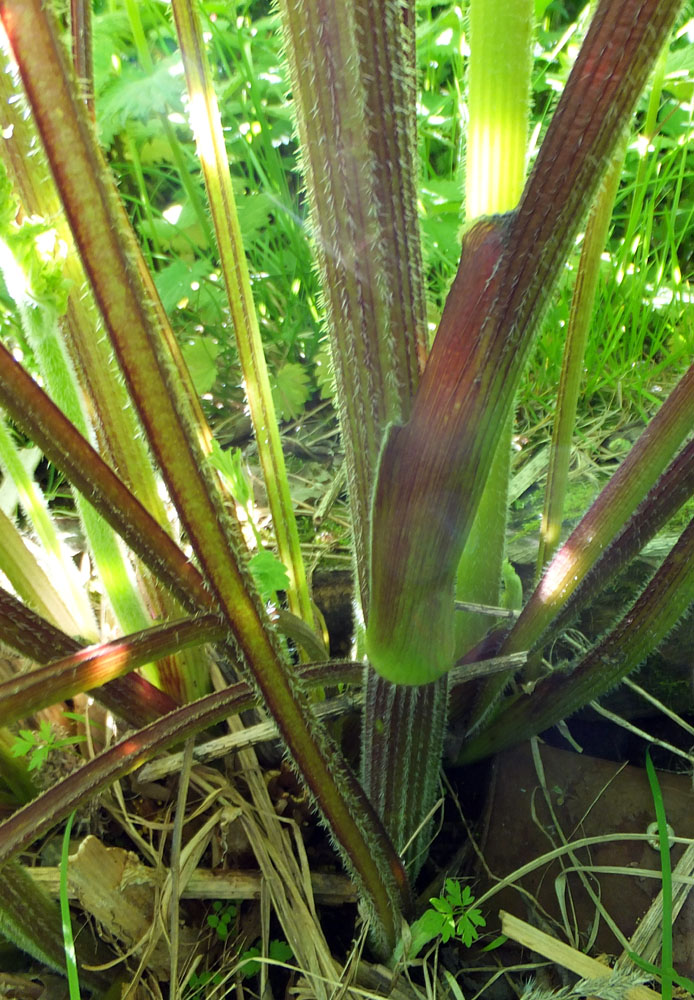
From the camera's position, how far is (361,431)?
633mm

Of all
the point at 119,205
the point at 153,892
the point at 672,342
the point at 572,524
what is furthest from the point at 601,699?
the point at 119,205

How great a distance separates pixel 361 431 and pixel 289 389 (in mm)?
785

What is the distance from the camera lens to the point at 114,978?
2.57 ft

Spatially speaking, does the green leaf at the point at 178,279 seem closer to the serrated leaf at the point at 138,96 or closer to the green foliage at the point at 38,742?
the serrated leaf at the point at 138,96

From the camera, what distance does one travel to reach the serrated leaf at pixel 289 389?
139cm

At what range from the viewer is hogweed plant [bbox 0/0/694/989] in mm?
421

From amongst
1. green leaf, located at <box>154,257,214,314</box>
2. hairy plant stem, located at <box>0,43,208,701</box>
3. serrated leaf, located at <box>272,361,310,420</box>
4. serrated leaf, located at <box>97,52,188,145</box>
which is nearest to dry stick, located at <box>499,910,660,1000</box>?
hairy plant stem, located at <box>0,43,208,701</box>

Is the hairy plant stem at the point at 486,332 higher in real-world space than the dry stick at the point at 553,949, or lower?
higher

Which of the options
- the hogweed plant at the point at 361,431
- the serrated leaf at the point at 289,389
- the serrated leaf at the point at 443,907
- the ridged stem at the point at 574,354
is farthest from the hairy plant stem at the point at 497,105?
the serrated leaf at the point at 289,389

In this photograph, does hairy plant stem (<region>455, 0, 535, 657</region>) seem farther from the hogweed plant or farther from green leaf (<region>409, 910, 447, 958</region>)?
green leaf (<region>409, 910, 447, 958</region>)

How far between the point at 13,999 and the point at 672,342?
1.36 meters

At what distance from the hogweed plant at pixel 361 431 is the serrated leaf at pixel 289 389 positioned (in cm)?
49

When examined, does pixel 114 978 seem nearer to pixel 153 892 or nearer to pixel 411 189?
pixel 153 892

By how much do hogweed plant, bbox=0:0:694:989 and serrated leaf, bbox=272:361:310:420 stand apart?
493 mm
